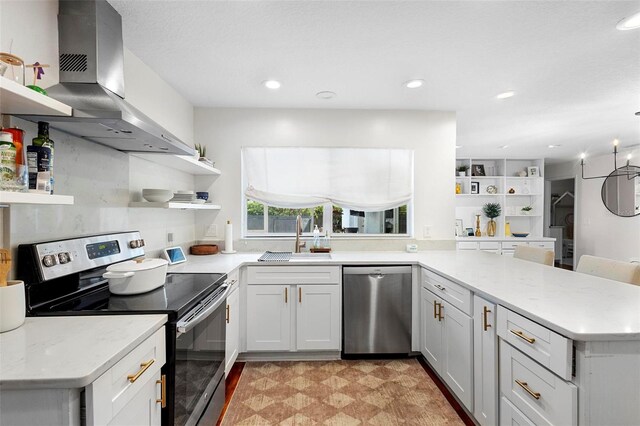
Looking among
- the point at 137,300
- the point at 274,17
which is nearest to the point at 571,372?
the point at 137,300

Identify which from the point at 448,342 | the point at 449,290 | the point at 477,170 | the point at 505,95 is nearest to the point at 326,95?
the point at 505,95

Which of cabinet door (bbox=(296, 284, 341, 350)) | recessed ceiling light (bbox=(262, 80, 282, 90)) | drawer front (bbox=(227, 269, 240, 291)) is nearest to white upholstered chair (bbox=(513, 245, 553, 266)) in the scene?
cabinet door (bbox=(296, 284, 341, 350))

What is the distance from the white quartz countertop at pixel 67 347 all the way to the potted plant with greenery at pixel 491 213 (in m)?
6.18

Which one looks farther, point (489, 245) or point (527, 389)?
point (489, 245)

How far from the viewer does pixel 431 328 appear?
8.11 feet

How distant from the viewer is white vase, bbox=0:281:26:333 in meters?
1.07

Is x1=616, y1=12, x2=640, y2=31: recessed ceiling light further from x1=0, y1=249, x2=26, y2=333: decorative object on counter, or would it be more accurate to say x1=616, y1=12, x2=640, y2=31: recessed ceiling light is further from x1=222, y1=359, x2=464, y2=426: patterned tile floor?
x1=0, y1=249, x2=26, y2=333: decorative object on counter

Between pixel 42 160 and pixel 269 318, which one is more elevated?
pixel 42 160

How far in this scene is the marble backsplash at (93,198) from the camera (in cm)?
133

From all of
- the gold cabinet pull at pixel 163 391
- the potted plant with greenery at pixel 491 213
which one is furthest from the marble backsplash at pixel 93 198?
the potted plant with greenery at pixel 491 213

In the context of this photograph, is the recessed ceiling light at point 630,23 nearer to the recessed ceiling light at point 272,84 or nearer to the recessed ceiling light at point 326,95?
the recessed ceiling light at point 326,95

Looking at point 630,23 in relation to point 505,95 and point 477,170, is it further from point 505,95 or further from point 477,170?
point 477,170

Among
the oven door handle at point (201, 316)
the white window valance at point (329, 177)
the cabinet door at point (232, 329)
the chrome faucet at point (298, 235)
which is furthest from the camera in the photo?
the white window valance at point (329, 177)

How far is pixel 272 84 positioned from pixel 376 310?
84.8 inches
